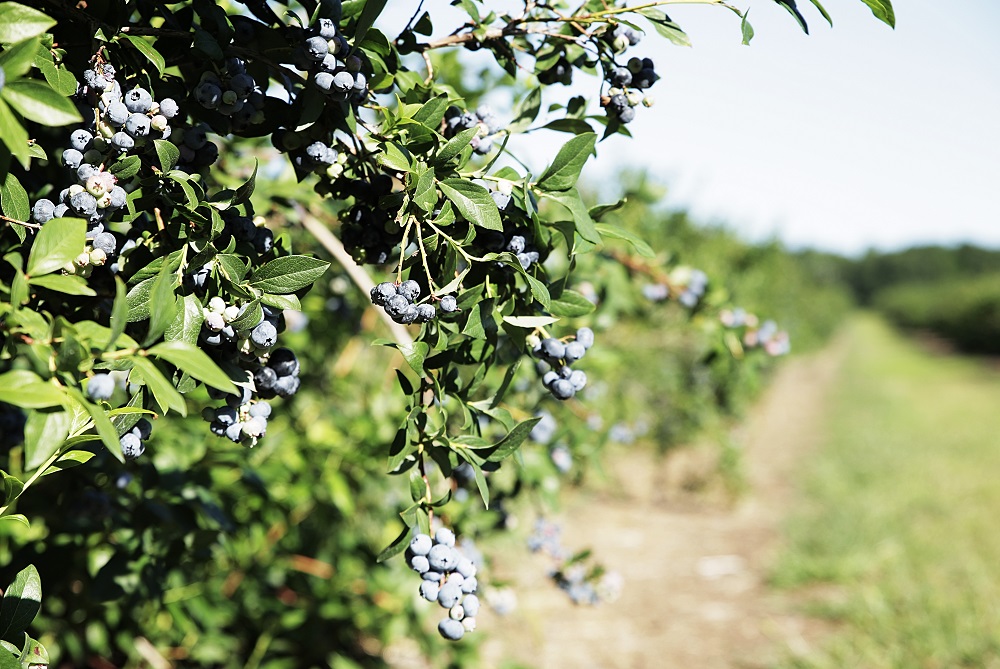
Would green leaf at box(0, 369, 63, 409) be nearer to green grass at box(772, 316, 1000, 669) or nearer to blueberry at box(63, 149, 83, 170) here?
blueberry at box(63, 149, 83, 170)

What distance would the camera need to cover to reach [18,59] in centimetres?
51

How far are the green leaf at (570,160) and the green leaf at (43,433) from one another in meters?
0.50

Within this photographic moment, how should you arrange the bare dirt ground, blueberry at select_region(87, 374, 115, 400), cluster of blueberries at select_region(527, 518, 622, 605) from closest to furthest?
1. blueberry at select_region(87, 374, 115, 400)
2. cluster of blueberries at select_region(527, 518, 622, 605)
3. the bare dirt ground

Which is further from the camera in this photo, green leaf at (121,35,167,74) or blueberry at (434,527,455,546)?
blueberry at (434,527,455,546)

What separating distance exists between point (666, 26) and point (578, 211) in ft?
0.84

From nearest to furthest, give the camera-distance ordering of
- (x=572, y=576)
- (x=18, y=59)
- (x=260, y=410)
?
(x=18, y=59) → (x=260, y=410) → (x=572, y=576)

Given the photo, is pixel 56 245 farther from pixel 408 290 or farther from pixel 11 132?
pixel 408 290

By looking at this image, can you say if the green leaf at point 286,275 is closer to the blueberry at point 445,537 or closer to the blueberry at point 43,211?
the blueberry at point 43,211

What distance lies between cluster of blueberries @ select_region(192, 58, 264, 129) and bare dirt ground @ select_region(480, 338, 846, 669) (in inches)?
64.0

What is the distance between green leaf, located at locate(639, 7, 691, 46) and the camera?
85 cm

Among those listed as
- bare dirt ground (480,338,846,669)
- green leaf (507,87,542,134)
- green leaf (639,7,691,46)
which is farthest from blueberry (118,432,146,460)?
bare dirt ground (480,338,846,669)

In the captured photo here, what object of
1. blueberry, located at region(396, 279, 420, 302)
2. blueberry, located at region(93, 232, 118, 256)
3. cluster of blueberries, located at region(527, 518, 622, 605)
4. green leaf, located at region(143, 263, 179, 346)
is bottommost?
cluster of blueberries, located at region(527, 518, 622, 605)

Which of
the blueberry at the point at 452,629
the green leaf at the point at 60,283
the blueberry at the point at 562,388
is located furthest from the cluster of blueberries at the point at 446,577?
the green leaf at the point at 60,283

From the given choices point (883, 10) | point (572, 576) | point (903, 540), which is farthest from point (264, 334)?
point (903, 540)
